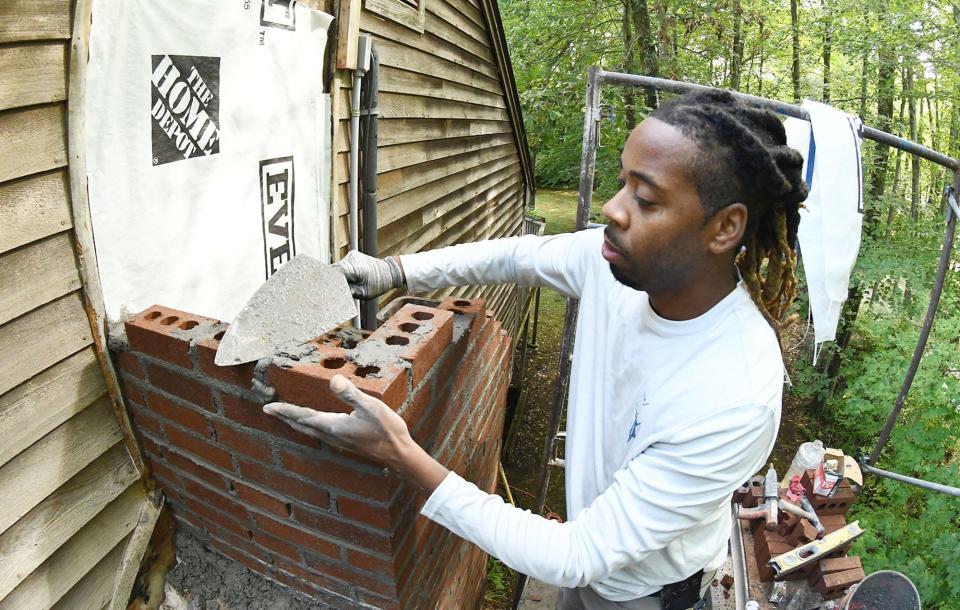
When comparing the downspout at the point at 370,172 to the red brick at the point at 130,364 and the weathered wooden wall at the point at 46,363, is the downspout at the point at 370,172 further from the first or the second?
the weathered wooden wall at the point at 46,363

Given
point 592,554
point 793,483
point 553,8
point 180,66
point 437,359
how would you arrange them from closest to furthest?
1. point 592,554
2. point 437,359
3. point 180,66
4. point 793,483
5. point 553,8

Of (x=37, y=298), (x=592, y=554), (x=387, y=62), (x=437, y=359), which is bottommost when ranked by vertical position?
(x=592, y=554)

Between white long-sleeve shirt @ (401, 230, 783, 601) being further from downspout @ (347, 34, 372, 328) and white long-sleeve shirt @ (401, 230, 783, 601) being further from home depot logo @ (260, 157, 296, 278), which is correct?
downspout @ (347, 34, 372, 328)

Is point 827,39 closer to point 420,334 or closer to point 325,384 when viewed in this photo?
point 420,334

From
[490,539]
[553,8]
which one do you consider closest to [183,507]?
[490,539]

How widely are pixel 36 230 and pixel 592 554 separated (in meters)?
1.66

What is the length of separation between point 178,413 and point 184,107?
109 centimetres

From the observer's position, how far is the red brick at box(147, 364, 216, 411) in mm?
1587

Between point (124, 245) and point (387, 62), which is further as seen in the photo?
point (387, 62)

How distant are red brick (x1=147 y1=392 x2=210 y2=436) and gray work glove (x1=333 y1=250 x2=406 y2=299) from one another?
647 mm

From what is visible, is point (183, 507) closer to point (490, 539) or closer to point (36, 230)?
point (36, 230)

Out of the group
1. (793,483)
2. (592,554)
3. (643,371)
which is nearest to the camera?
(592,554)

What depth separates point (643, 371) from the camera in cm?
157

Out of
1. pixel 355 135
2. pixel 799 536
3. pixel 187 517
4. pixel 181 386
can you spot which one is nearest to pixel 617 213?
pixel 181 386
